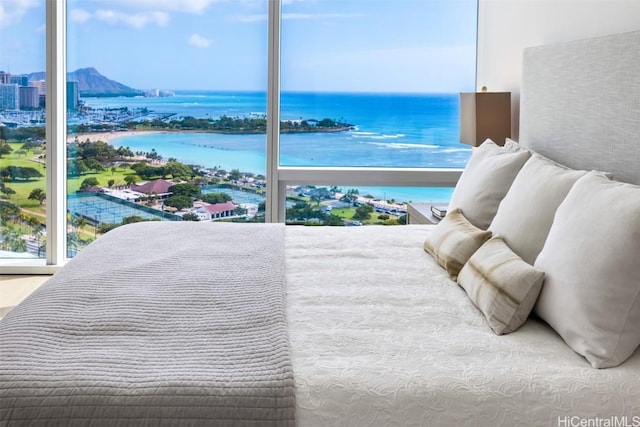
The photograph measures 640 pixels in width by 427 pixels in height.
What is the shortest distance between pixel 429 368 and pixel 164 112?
353cm

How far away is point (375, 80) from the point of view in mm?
4660

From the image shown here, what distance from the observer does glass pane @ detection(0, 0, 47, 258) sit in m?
4.51

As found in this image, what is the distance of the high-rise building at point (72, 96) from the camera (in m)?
4.65

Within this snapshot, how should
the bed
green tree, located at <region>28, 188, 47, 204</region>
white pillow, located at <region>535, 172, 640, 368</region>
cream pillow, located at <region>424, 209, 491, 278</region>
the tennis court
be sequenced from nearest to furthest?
the bed
white pillow, located at <region>535, 172, 640, 368</region>
cream pillow, located at <region>424, 209, 491, 278</region>
green tree, located at <region>28, 188, 47, 204</region>
the tennis court

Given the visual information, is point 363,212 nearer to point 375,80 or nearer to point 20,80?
point 375,80

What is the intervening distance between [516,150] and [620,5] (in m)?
0.68

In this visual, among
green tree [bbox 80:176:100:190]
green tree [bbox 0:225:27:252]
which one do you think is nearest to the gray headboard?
green tree [bbox 80:176:100:190]

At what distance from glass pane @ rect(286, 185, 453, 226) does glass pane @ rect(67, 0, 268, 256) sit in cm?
27

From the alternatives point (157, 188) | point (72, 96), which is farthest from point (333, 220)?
point (72, 96)

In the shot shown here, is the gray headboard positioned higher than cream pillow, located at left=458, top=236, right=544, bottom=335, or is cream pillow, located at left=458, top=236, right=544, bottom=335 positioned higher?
the gray headboard

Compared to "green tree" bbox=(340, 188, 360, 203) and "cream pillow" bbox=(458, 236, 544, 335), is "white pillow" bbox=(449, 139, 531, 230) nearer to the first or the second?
"cream pillow" bbox=(458, 236, 544, 335)

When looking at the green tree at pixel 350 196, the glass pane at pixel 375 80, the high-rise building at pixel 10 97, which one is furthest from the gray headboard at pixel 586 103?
the high-rise building at pixel 10 97

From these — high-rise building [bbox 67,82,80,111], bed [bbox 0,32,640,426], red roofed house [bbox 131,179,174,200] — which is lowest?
bed [bbox 0,32,640,426]

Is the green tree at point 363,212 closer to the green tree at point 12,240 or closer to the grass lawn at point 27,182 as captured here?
the grass lawn at point 27,182
